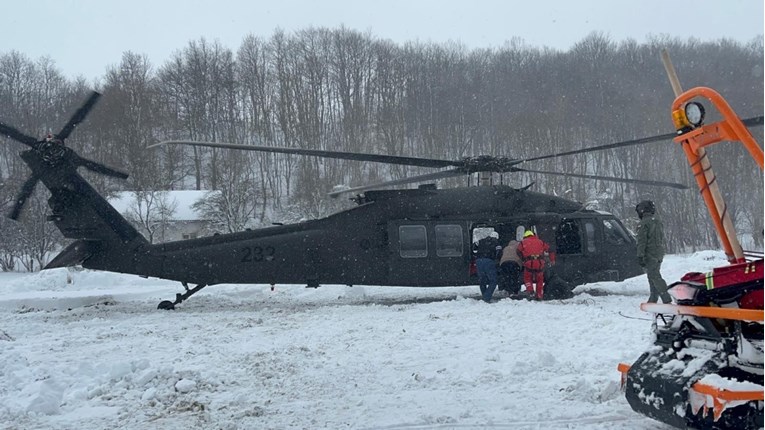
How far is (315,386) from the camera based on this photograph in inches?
230

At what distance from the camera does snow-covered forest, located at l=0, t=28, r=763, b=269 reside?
2041cm

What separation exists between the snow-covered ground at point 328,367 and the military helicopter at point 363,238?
1.08 metres

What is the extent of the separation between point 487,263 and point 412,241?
158 cm

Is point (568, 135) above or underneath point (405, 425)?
above

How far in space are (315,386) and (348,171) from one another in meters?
31.6

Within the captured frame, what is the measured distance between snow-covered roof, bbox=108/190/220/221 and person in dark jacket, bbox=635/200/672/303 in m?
28.3

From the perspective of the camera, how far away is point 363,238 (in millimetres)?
12727

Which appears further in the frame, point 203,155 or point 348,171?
point 203,155

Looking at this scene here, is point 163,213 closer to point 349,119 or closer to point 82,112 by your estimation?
point 349,119

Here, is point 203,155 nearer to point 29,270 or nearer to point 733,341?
point 29,270

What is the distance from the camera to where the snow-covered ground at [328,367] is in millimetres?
4891

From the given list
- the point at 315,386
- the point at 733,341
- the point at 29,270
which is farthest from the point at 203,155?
the point at 733,341

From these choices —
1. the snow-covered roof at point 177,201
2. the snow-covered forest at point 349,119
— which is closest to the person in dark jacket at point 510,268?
the snow-covered forest at point 349,119

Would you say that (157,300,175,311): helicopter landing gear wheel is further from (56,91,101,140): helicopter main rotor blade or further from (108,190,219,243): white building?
(108,190,219,243): white building
